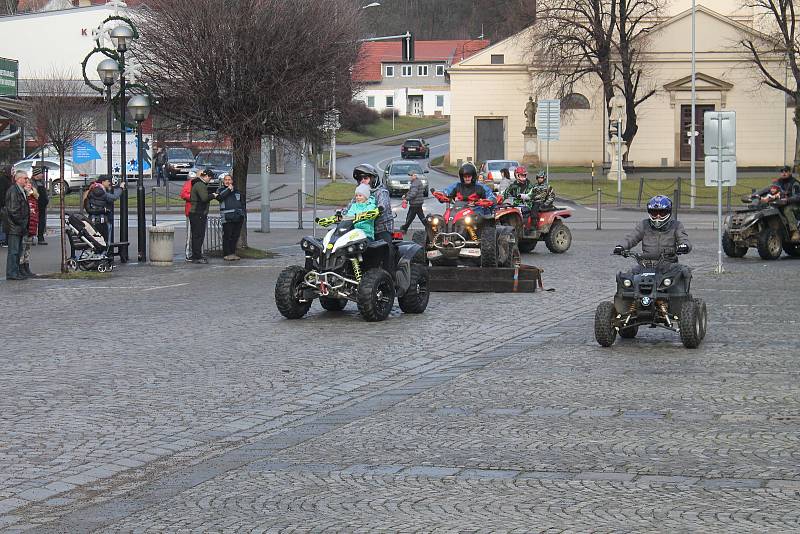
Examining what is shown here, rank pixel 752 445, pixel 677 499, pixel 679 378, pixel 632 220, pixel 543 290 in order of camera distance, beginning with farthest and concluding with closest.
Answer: pixel 632 220
pixel 543 290
pixel 679 378
pixel 752 445
pixel 677 499

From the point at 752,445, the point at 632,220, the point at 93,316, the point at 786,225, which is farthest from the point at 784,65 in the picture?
the point at 752,445

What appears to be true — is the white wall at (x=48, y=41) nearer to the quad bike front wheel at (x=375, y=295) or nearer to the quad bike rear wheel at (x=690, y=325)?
the quad bike front wheel at (x=375, y=295)

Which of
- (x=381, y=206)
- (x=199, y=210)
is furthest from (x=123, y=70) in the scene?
(x=381, y=206)

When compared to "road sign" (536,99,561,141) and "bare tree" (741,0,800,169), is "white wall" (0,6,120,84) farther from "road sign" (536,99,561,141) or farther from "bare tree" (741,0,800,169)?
"bare tree" (741,0,800,169)

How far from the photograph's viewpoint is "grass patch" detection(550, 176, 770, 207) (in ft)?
175

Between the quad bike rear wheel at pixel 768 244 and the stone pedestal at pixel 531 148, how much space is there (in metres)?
48.5

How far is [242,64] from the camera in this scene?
25.4 m

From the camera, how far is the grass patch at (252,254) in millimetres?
27203

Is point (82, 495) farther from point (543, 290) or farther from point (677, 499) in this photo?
point (543, 290)

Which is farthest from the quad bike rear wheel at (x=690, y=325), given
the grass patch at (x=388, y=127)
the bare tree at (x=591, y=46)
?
the grass patch at (x=388, y=127)

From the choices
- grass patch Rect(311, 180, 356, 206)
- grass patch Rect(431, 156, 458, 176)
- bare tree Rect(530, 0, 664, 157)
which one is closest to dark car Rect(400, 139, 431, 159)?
grass patch Rect(431, 156, 458, 176)

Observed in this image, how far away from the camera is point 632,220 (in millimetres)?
42062

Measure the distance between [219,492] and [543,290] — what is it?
12869mm

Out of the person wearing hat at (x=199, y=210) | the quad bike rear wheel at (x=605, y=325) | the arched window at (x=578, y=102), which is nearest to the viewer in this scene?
the quad bike rear wheel at (x=605, y=325)
